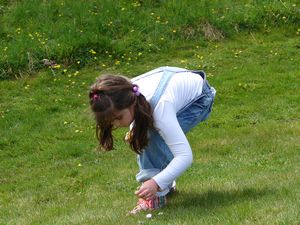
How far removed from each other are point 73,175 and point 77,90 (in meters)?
4.00

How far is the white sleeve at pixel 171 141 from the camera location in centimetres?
444

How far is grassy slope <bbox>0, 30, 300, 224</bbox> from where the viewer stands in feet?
16.2

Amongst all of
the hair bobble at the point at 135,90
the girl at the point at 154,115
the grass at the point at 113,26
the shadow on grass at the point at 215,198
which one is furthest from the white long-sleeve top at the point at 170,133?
the grass at the point at 113,26

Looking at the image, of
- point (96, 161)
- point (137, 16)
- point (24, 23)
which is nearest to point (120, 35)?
point (137, 16)

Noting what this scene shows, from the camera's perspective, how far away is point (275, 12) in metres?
13.9

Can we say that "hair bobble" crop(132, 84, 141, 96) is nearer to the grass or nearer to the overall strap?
the overall strap

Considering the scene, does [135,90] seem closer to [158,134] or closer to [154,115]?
[154,115]

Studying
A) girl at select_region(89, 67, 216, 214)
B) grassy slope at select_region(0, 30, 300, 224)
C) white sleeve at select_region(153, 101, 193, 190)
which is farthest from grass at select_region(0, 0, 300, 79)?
white sleeve at select_region(153, 101, 193, 190)

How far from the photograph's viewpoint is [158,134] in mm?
4734

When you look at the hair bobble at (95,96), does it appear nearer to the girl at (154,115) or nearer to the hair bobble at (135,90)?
the girl at (154,115)

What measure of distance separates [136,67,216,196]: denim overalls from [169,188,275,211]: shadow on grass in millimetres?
225

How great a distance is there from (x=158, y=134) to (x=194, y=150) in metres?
3.12

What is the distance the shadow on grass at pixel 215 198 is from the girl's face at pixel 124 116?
916 mm

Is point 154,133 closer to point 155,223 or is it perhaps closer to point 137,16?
point 155,223
